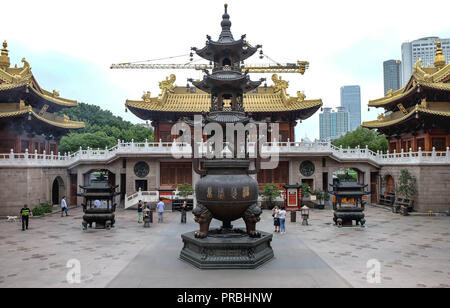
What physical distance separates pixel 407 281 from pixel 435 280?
827 millimetres

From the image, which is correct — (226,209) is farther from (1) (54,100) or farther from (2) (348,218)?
(1) (54,100)

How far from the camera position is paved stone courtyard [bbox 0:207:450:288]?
881 centimetres

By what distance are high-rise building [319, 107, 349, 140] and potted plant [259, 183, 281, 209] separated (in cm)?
14634

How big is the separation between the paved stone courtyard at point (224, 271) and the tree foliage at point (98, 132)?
31522 mm

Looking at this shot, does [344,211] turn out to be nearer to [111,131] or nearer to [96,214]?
[96,214]

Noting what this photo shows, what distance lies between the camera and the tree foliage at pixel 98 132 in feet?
157

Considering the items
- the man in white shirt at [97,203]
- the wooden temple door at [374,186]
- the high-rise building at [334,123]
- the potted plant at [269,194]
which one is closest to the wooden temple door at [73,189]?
the man in white shirt at [97,203]

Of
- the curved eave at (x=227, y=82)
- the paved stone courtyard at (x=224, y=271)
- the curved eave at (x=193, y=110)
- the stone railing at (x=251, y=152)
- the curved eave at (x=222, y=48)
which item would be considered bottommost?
the paved stone courtyard at (x=224, y=271)

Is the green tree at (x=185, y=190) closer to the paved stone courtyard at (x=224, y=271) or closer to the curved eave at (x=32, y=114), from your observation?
the paved stone courtyard at (x=224, y=271)

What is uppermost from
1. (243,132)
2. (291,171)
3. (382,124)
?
(382,124)

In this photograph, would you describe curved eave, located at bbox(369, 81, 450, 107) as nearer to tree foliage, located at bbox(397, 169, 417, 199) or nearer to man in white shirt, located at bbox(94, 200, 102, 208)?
tree foliage, located at bbox(397, 169, 417, 199)
